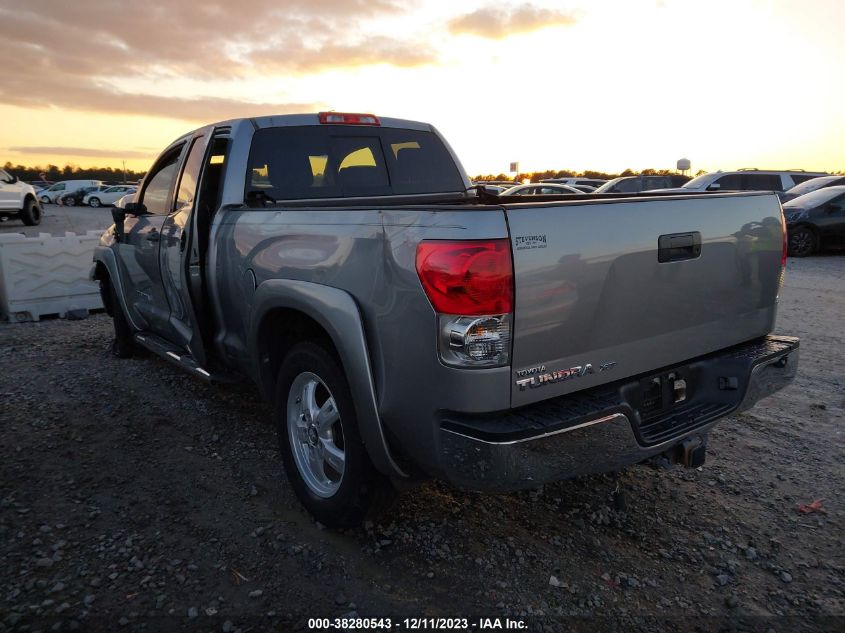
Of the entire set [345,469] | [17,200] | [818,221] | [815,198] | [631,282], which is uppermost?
[631,282]

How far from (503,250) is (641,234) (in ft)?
2.28

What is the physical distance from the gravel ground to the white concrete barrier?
159 inches

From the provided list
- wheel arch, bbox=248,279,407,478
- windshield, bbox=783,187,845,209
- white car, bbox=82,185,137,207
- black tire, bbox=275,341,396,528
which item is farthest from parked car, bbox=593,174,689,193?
white car, bbox=82,185,137,207

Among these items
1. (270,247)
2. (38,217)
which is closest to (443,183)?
(270,247)

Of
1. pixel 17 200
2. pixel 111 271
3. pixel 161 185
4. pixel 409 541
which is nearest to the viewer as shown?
pixel 409 541

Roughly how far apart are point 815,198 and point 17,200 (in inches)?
853

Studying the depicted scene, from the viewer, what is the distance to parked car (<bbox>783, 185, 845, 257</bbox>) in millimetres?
13367

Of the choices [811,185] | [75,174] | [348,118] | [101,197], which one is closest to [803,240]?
[811,185]

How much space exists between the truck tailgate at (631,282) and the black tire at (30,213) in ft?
71.1

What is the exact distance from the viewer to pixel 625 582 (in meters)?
2.70

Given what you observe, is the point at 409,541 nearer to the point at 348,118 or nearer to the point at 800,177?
the point at 348,118

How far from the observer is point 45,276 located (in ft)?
26.2

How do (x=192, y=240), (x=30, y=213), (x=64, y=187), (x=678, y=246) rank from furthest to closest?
(x=64, y=187)
(x=30, y=213)
(x=192, y=240)
(x=678, y=246)

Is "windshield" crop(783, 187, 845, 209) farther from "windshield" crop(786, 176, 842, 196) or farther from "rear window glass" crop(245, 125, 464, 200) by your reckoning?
"rear window glass" crop(245, 125, 464, 200)
